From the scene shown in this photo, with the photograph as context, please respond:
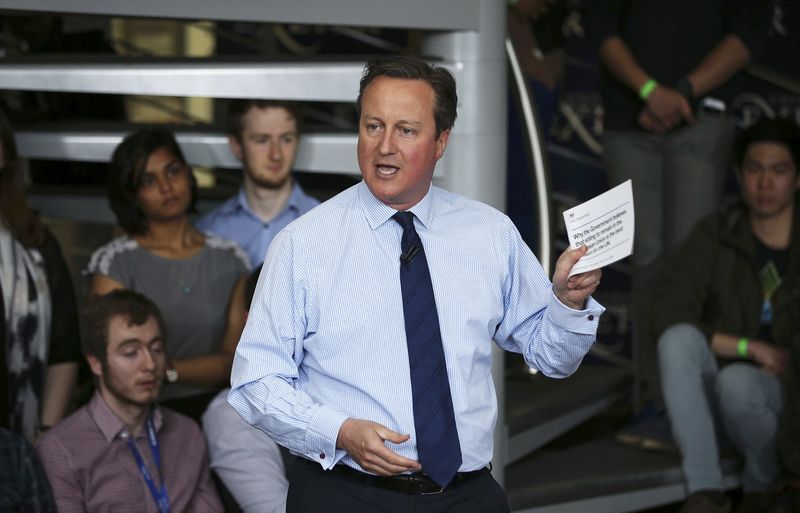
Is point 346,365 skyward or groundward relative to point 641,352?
skyward

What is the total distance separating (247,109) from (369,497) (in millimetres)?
1744

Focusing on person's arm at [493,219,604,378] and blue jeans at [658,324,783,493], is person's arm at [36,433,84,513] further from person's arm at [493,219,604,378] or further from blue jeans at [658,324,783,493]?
blue jeans at [658,324,783,493]

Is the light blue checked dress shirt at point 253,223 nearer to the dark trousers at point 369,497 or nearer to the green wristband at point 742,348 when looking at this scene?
the green wristband at point 742,348

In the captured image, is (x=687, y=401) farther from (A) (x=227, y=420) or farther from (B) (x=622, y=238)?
(B) (x=622, y=238)

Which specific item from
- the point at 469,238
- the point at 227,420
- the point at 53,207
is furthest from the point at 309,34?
the point at 469,238

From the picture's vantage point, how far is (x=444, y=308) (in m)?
2.18

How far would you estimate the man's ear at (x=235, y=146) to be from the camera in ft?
12.0

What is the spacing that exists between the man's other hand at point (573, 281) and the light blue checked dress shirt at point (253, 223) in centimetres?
164

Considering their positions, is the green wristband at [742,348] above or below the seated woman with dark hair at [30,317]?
below

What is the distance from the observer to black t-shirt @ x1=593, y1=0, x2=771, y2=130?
443 centimetres

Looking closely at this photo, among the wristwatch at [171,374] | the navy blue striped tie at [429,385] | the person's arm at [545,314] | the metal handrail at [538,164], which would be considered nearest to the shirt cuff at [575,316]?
the person's arm at [545,314]

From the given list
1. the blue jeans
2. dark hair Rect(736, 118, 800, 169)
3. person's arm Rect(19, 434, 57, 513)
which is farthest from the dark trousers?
dark hair Rect(736, 118, 800, 169)

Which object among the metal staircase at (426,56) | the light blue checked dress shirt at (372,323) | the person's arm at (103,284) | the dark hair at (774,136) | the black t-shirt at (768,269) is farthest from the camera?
the dark hair at (774,136)

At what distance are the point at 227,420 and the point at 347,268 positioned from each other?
118 cm
